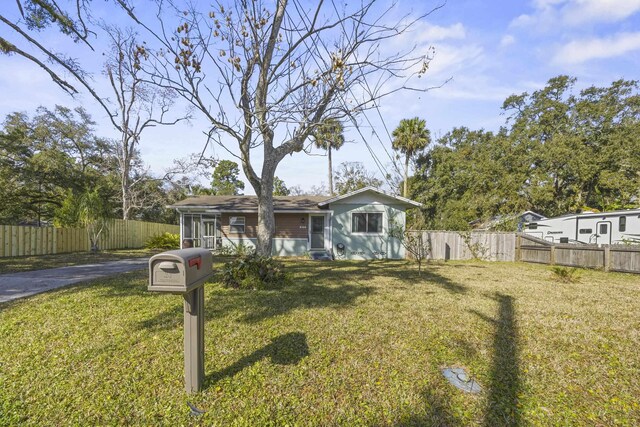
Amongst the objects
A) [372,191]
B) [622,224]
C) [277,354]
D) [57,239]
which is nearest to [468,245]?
[372,191]

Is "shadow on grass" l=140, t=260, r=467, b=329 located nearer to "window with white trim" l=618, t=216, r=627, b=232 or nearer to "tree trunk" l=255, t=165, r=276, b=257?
"tree trunk" l=255, t=165, r=276, b=257

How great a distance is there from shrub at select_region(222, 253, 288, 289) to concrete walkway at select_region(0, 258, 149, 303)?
140 inches

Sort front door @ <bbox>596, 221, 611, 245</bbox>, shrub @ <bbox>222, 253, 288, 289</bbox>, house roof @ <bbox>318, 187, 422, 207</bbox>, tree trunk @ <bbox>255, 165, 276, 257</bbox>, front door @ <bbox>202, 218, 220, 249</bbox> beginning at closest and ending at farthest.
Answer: shrub @ <bbox>222, 253, 288, 289</bbox> → tree trunk @ <bbox>255, 165, 276, 257</bbox> → house roof @ <bbox>318, 187, 422, 207</bbox> → front door @ <bbox>596, 221, 611, 245</bbox> → front door @ <bbox>202, 218, 220, 249</bbox>

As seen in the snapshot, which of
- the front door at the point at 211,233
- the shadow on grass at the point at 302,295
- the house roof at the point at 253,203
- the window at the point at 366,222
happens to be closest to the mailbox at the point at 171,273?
the shadow on grass at the point at 302,295

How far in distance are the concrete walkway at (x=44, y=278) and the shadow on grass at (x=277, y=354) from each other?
16.3ft

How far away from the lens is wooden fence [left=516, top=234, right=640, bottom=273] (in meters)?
10.1

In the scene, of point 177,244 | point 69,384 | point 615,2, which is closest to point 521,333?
point 69,384

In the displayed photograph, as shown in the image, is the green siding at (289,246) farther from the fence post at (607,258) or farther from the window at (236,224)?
the fence post at (607,258)

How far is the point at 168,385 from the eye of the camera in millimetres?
2766

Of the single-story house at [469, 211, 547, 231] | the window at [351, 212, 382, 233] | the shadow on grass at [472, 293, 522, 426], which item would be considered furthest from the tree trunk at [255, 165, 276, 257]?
the single-story house at [469, 211, 547, 231]

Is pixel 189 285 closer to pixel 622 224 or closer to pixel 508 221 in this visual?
pixel 508 221

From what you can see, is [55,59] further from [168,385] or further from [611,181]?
[611,181]

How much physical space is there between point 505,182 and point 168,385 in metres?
26.3

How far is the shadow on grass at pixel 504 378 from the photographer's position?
96.8 inches
